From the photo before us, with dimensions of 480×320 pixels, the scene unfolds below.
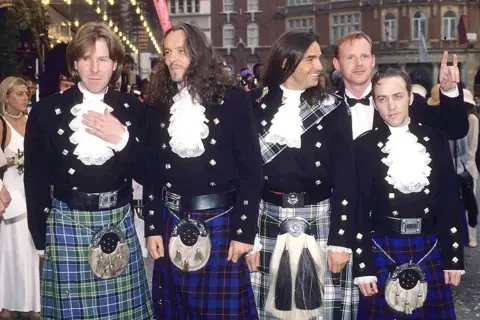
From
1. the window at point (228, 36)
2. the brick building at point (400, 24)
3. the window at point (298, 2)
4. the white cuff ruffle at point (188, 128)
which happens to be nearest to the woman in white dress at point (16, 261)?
the white cuff ruffle at point (188, 128)

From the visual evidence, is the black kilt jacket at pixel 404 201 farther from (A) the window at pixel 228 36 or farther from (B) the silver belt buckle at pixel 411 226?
(A) the window at pixel 228 36

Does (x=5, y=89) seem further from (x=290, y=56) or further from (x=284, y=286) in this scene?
(x=284, y=286)

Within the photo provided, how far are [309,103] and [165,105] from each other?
82 cm

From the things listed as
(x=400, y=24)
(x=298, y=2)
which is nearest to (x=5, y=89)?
(x=400, y=24)

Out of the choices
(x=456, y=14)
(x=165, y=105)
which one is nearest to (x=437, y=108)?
(x=165, y=105)

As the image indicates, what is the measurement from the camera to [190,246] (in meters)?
3.58

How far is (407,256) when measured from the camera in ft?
12.0

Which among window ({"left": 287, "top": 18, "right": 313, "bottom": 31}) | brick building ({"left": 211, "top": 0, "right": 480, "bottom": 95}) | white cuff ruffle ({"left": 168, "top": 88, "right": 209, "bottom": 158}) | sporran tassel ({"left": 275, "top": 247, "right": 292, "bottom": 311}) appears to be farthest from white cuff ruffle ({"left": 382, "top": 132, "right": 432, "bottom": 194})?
window ({"left": 287, "top": 18, "right": 313, "bottom": 31})

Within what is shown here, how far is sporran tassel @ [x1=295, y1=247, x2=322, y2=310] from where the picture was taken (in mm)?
3727

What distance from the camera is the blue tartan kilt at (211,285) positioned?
3.64 metres

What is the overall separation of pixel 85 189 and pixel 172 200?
0.47m

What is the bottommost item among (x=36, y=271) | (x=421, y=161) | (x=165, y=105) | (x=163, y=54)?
(x=36, y=271)

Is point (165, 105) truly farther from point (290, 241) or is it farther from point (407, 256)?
point (407, 256)

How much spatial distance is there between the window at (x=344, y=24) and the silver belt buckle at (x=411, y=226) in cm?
4372
